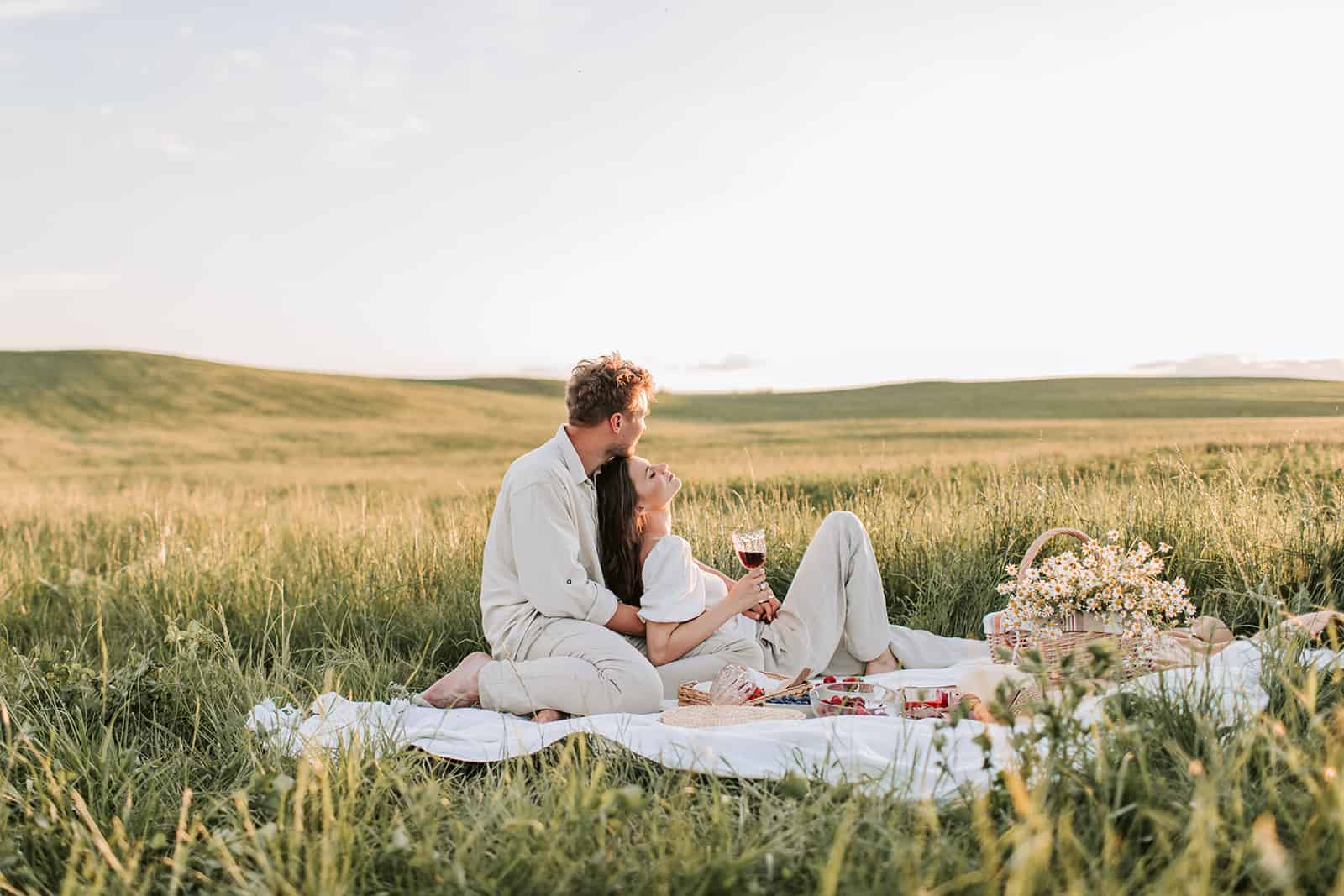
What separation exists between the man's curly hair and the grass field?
1417 millimetres

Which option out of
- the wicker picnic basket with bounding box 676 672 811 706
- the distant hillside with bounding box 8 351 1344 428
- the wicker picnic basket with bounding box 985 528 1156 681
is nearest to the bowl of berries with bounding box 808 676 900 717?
the wicker picnic basket with bounding box 676 672 811 706

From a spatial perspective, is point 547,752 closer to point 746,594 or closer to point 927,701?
point 746,594

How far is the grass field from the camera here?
2314mm

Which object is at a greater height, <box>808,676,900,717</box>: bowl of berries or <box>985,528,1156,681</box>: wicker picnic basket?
<box>985,528,1156,681</box>: wicker picnic basket

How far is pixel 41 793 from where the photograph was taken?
2.98m

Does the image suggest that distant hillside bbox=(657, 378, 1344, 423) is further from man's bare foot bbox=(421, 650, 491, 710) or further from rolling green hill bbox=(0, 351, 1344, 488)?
man's bare foot bbox=(421, 650, 491, 710)

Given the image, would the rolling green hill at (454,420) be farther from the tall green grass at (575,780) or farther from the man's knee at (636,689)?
the man's knee at (636,689)

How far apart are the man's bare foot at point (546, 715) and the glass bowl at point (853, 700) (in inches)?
40.2

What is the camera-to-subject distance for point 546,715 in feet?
13.7

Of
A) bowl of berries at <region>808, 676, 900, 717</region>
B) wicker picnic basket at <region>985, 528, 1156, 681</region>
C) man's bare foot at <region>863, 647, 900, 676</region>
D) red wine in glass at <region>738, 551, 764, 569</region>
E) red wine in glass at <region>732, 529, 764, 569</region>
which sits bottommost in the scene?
man's bare foot at <region>863, 647, 900, 676</region>

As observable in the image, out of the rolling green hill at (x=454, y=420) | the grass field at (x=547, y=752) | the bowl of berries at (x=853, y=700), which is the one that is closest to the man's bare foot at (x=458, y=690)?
the grass field at (x=547, y=752)

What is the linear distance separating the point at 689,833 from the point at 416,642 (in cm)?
349

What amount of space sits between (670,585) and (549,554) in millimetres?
513

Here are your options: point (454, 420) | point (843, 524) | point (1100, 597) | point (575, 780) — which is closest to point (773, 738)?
point (575, 780)
